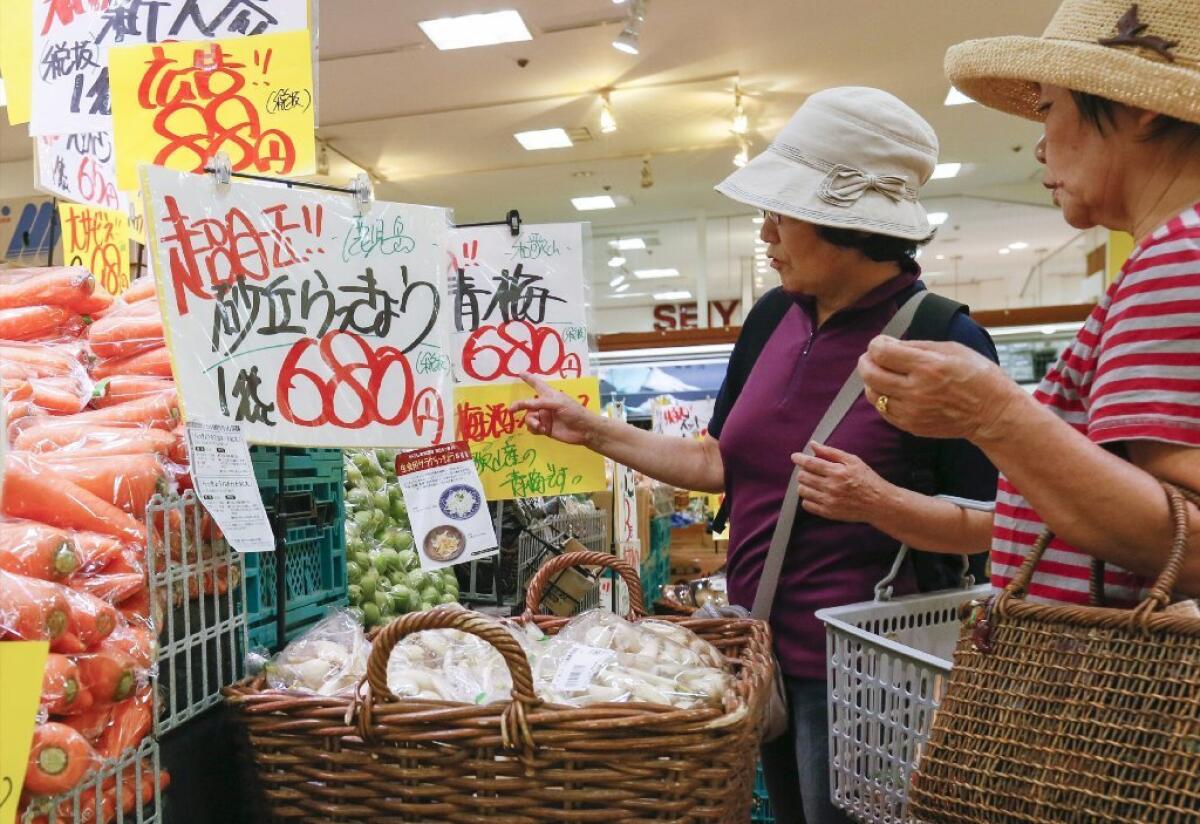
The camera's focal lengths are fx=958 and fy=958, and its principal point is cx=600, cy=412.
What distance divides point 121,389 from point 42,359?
0.14 meters

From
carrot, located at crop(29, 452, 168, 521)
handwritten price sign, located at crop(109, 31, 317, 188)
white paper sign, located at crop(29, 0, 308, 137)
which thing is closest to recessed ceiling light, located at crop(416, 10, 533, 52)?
white paper sign, located at crop(29, 0, 308, 137)

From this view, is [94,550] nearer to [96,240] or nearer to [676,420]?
[96,240]

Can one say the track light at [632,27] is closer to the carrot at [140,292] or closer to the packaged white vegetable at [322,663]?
the carrot at [140,292]

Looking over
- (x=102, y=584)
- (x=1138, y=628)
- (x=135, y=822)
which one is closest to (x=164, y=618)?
(x=102, y=584)

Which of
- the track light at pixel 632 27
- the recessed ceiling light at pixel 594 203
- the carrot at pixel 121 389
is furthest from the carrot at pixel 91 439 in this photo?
the recessed ceiling light at pixel 594 203

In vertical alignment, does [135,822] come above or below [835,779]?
above

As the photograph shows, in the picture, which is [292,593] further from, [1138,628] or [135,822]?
[1138,628]

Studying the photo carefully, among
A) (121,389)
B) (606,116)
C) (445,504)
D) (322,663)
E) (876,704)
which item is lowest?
(876,704)

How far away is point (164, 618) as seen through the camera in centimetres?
106

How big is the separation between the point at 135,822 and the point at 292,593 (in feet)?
1.60

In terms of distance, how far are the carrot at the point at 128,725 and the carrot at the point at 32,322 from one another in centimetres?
77

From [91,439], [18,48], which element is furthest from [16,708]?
[18,48]

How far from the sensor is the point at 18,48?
190 cm

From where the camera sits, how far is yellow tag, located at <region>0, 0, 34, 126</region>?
187 cm
